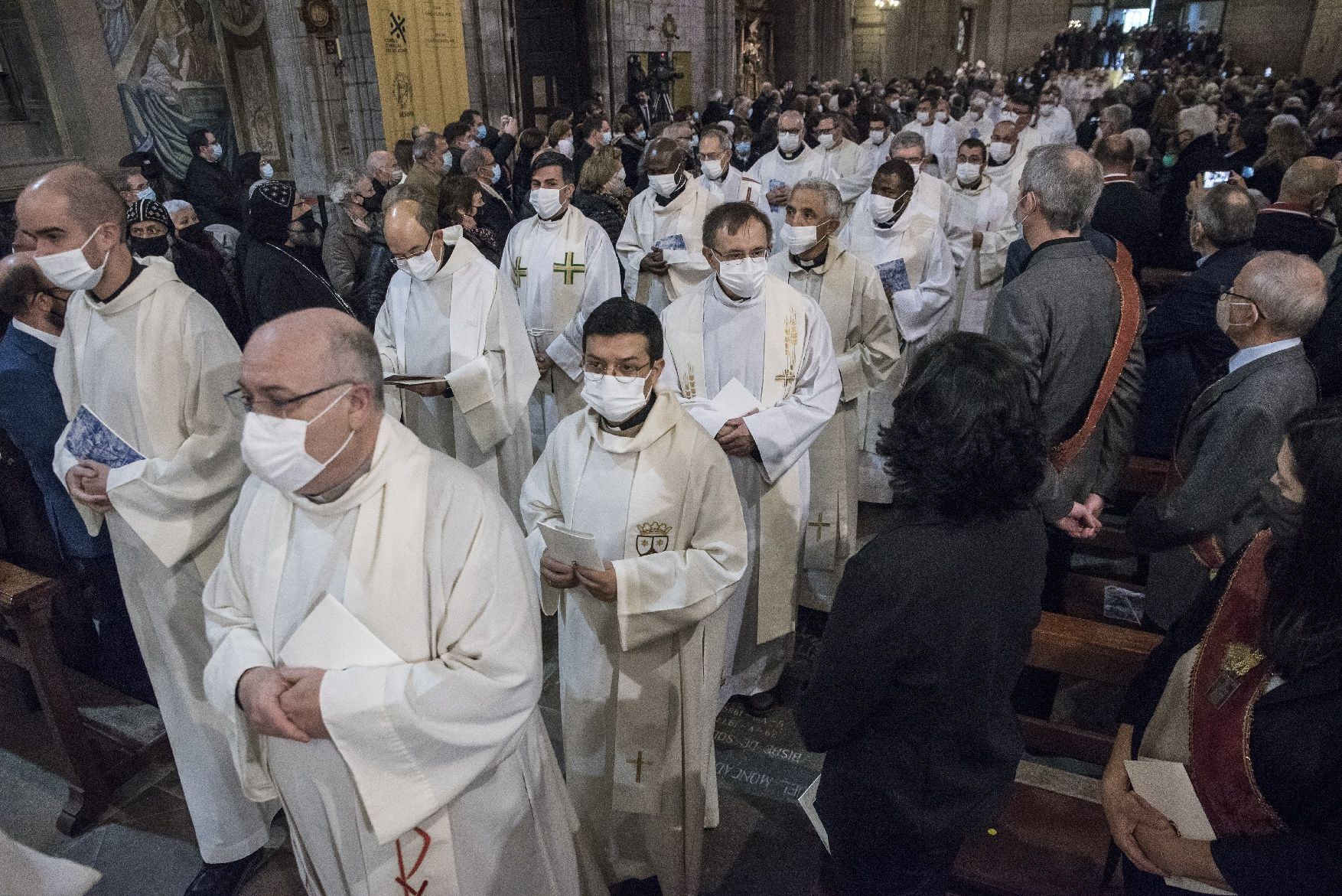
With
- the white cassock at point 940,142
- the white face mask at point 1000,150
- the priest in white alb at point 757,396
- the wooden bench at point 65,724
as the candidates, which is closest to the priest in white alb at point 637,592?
the priest in white alb at point 757,396

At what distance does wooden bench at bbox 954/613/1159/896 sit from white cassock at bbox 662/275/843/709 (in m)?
1.10

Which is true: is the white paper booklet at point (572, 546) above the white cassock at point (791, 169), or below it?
below

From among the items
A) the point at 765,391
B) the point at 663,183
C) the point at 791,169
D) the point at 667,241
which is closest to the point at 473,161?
the point at 663,183

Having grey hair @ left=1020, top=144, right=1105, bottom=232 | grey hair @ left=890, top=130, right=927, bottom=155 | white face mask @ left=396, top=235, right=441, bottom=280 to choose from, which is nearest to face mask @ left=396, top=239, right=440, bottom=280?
white face mask @ left=396, top=235, right=441, bottom=280

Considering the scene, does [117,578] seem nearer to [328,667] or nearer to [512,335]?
[512,335]

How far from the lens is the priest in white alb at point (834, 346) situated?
4.05m

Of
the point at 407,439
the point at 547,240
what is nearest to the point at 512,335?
the point at 547,240

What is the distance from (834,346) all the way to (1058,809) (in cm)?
225

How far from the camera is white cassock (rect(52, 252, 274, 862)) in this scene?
266 cm

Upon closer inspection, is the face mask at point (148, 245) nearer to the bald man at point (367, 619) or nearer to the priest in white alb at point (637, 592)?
the priest in white alb at point (637, 592)

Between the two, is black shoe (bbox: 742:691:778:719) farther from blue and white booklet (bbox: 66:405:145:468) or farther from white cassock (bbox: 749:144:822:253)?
white cassock (bbox: 749:144:822:253)

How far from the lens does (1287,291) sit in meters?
2.59

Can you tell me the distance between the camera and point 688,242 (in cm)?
581

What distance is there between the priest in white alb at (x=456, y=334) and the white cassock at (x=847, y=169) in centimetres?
535
